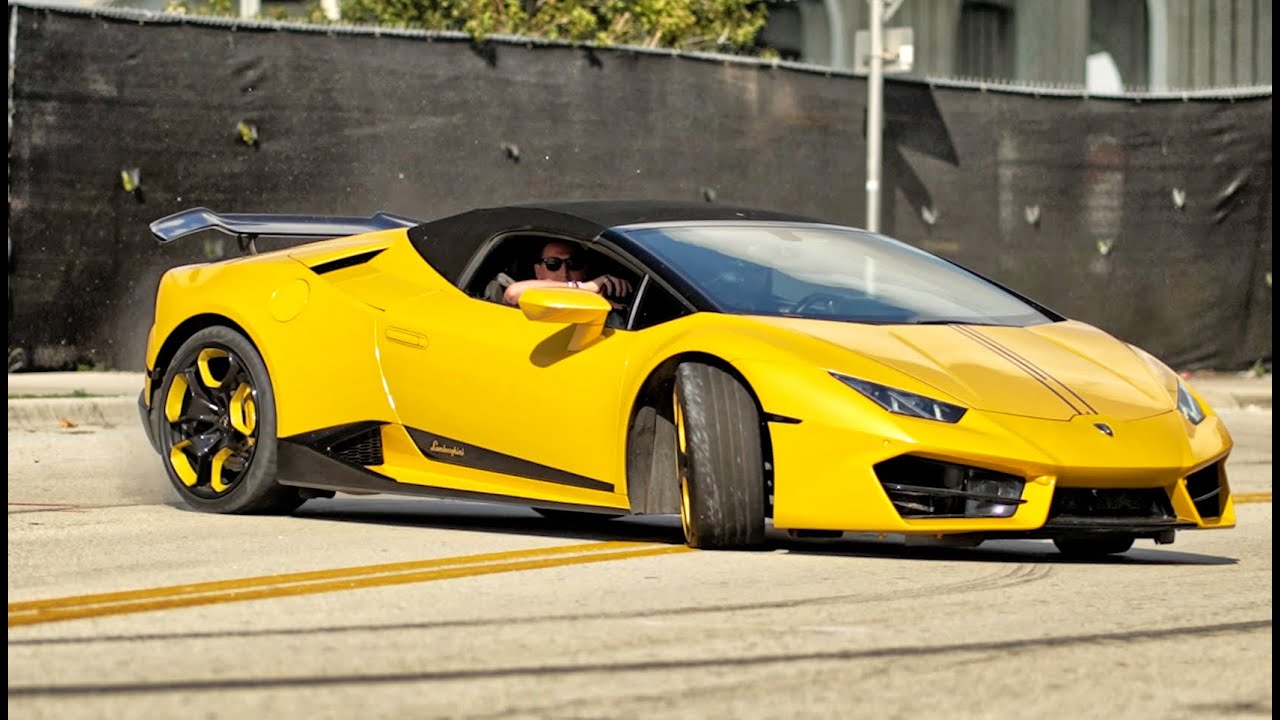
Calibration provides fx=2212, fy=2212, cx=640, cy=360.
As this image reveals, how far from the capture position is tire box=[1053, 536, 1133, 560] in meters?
7.58

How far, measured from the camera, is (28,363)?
1429 cm

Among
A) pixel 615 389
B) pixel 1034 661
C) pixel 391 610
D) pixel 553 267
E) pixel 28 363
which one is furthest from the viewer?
pixel 28 363

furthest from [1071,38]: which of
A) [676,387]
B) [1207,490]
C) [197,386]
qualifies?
[676,387]

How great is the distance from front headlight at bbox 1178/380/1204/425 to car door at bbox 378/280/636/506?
1.82 m

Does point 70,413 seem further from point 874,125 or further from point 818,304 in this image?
point 874,125

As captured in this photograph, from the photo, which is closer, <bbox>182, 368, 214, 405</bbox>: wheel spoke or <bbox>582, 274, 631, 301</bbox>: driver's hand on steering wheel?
<bbox>582, 274, 631, 301</bbox>: driver's hand on steering wheel

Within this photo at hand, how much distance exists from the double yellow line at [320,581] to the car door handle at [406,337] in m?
1.00

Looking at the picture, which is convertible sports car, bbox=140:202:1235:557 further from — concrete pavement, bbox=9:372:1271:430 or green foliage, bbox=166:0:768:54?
green foliage, bbox=166:0:768:54

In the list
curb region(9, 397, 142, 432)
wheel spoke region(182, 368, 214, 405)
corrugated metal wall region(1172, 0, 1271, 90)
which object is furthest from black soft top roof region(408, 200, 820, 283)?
corrugated metal wall region(1172, 0, 1271, 90)

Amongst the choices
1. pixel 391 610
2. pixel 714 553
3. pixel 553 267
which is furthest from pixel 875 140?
pixel 391 610

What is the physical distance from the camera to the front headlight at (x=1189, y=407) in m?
7.27

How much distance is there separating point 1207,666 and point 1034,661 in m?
0.40

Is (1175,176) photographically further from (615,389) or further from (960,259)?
(615,389)

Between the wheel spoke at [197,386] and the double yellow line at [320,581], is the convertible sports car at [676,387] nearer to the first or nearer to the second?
the wheel spoke at [197,386]
